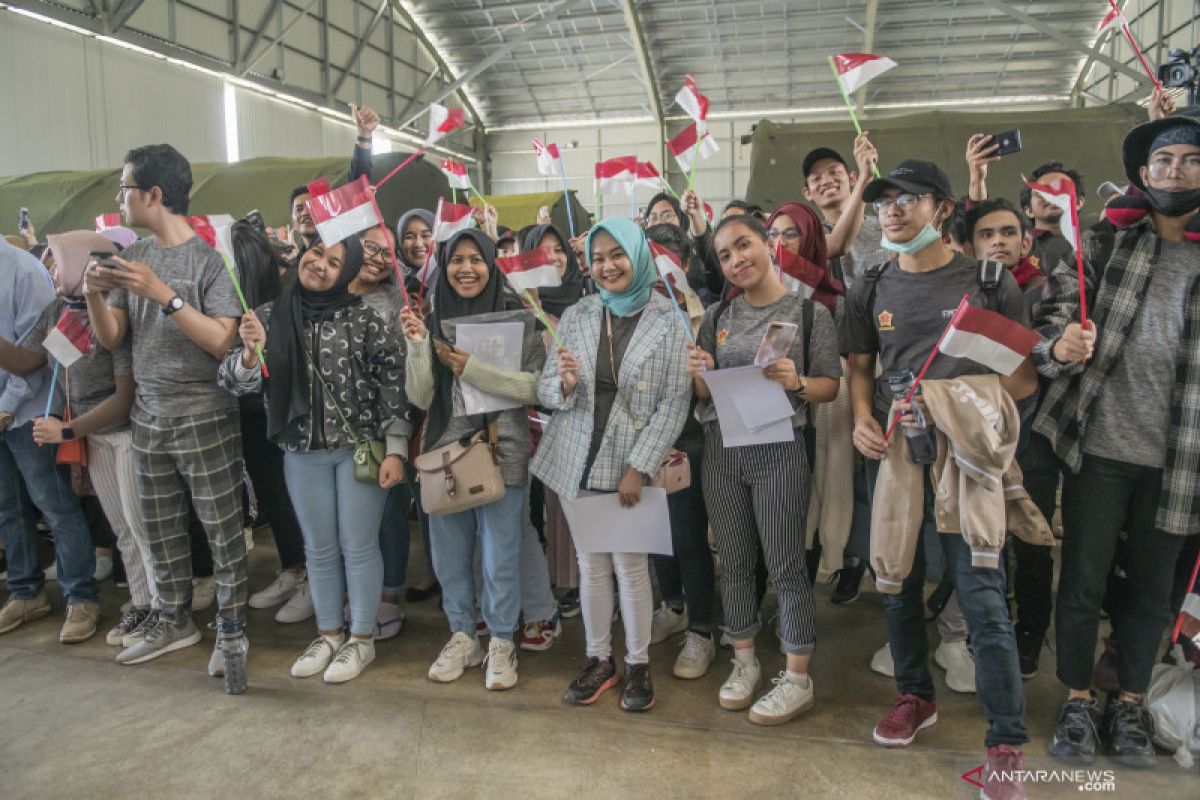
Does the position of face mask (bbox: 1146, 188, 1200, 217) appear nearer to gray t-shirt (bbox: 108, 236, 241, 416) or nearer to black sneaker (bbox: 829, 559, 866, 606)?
black sneaker (bbox: 829, 559, 866, 606)

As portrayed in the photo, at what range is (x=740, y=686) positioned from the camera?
269 centimetres

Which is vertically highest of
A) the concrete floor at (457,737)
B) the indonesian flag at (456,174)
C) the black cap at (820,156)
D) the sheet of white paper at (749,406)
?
the indonesian flag at (456,174)

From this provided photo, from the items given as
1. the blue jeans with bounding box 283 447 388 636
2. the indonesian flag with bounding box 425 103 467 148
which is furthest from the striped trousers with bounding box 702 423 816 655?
the indonesian flag with bounding box 425 103 467 148

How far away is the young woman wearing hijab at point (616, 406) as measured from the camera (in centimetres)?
258

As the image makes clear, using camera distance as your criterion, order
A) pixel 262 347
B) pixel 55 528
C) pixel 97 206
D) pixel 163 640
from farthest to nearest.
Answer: pixel 97 206 < pixel 55 528 < pixel 163 640 < pixel 262 347

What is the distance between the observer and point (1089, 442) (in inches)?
88.7

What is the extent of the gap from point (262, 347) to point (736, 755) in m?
2.14

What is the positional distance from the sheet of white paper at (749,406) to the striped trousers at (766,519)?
0.22 ft

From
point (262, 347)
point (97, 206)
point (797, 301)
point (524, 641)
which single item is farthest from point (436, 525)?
point (97, 206)

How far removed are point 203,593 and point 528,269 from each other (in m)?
2.30

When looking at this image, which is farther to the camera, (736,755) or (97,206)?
(97,206)

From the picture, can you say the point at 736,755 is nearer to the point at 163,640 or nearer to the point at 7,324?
the point at 163,640

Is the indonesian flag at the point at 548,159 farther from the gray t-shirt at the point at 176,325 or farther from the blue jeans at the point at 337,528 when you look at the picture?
the blue jeans at the point at 337,528

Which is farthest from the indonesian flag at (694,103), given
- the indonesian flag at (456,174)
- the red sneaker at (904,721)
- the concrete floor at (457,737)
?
the red sneaker at (904,721)
